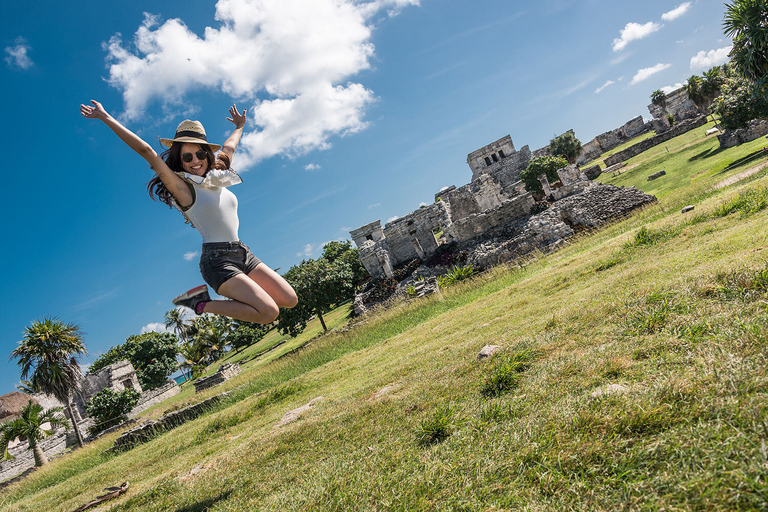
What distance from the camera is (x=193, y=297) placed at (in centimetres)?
436

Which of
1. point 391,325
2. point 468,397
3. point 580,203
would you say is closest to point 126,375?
point 391,325

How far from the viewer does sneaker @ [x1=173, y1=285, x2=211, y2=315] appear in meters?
4.33

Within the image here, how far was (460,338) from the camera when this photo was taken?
623 centimetres

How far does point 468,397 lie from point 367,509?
136 cm

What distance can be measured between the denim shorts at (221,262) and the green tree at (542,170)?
34241 mm

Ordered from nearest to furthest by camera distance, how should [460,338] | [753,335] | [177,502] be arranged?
[753,335]
[177,502]
[460,338]

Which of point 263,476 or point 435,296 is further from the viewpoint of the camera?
point 435,296

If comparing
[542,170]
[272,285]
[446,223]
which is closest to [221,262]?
[272,285]

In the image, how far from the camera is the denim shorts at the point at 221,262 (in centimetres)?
402

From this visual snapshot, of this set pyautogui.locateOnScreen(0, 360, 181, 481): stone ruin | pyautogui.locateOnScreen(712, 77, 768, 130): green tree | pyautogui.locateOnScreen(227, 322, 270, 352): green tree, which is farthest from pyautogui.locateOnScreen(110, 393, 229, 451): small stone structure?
pyautogui.locateOnScreen(227, 322, 270, 352): green tree

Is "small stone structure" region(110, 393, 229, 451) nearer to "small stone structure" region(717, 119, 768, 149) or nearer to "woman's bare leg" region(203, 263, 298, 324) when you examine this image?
"woman's bare leg" region(203, 263, 298, 324)

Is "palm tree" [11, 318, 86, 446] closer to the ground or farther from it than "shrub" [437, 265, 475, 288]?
farther from it

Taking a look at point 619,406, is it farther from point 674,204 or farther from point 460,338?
point 674,204

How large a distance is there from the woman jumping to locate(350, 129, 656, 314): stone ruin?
1516 centimetres
